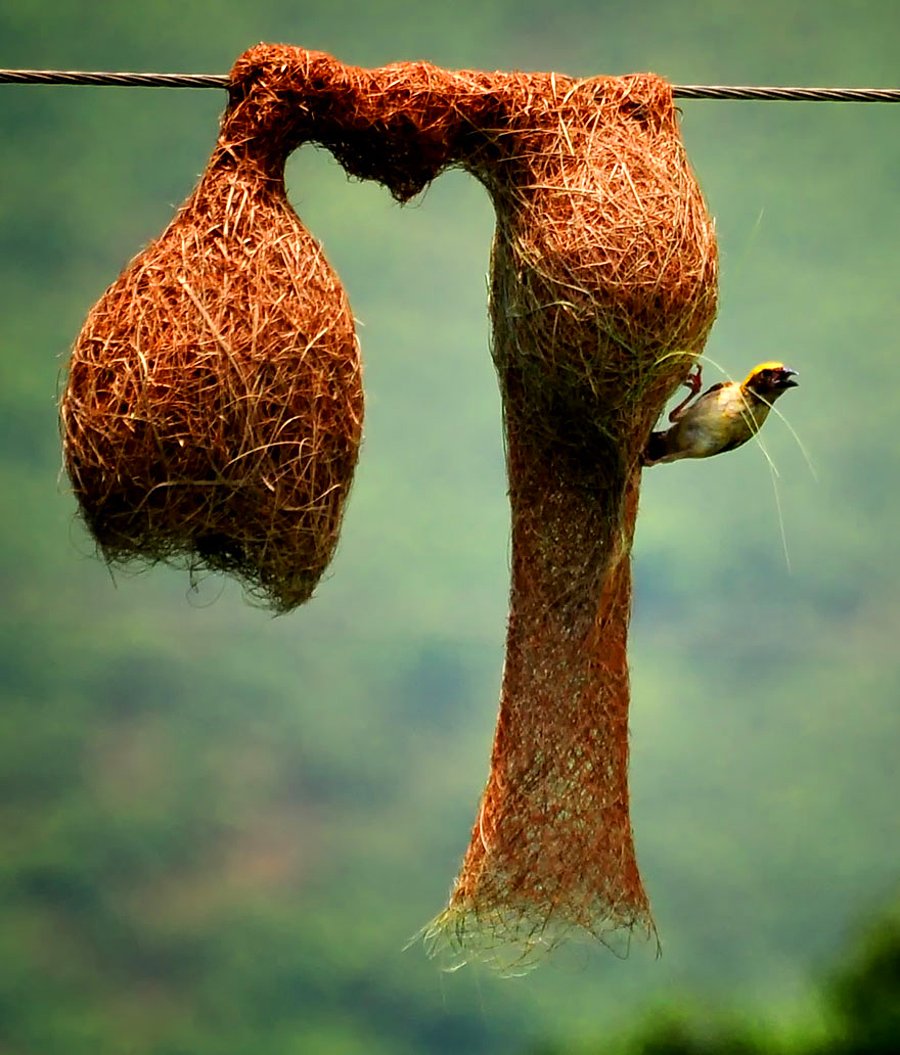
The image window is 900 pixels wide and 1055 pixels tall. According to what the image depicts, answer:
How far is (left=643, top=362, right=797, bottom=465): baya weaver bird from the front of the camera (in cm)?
204

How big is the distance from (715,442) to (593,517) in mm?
182

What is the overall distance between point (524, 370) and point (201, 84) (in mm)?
501

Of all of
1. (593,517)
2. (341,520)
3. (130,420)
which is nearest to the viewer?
(130,420)

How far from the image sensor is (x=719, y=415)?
2047mm

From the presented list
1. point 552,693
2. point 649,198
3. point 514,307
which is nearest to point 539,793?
point 552,693

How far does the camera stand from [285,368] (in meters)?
1.75

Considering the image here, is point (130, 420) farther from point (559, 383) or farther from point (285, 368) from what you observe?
point (559, 383)

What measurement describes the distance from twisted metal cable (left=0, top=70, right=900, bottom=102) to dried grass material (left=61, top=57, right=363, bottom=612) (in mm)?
93

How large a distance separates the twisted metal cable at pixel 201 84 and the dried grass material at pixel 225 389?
0.09m

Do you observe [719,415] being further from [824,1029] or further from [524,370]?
[824,1029]

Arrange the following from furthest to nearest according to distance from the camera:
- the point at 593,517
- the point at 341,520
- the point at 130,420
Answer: the point at 593,517
the point at 341,520
the point at 130,420

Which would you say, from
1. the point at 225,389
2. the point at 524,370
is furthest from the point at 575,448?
the point at 225,389

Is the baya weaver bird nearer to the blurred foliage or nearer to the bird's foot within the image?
the bird's foot

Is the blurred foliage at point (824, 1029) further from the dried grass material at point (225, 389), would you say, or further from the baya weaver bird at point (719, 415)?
the dried grass material at point (225, 389)
